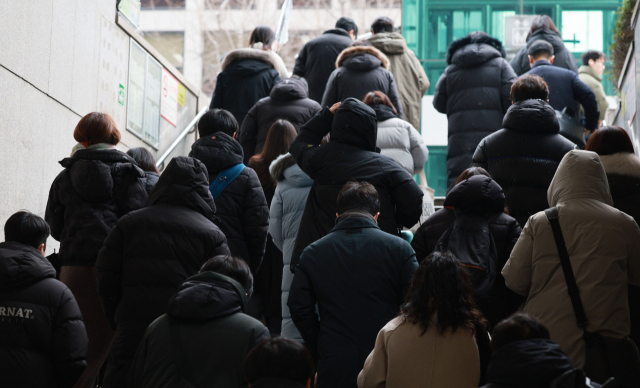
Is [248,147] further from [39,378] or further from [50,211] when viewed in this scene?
[39,378]

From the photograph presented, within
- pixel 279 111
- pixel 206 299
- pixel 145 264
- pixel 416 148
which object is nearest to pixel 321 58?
pixel 279 111

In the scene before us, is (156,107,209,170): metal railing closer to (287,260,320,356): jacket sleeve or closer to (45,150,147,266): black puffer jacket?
(45,150,147,266): black puffer jacket

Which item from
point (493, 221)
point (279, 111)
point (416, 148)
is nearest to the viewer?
point (493, 221)

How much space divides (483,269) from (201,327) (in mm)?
1729

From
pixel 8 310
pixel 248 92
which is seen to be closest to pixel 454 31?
pixel 248 92

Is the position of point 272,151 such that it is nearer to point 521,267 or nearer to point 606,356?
point 521,267

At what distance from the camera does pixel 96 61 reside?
9422 mm

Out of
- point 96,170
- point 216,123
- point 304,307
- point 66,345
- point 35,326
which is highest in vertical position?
point 216,123

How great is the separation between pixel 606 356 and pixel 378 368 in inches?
53.1

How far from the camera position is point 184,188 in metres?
4.86

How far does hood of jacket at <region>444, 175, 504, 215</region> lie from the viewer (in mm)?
4906

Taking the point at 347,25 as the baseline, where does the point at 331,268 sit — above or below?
below

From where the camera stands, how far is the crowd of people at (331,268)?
12.4 feet

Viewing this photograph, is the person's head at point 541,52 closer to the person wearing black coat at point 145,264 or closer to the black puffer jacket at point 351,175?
the black puffer jacket at point 351,175
